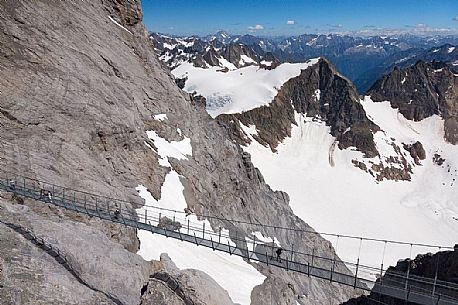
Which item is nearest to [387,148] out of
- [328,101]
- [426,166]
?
[426,166]

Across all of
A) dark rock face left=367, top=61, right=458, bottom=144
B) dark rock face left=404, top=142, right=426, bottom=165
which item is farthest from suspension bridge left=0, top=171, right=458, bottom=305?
dark rock face left=367, top=61, right=458, bottom=144

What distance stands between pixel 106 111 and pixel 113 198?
8819 millimetres

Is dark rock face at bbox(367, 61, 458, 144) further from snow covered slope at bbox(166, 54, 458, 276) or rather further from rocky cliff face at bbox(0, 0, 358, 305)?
rocky cliff face at bbox(0, 0, 358, 305)

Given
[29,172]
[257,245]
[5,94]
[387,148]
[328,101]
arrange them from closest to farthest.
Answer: [29,172]
[5,94]
[257,245]
[387,148]
[328,101]

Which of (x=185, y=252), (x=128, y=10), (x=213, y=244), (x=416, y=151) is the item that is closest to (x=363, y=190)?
Answer: (x=416, y=151)

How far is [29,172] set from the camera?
25.1 meters

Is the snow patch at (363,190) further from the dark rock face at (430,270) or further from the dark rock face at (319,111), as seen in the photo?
the dark rock face at (430,270)

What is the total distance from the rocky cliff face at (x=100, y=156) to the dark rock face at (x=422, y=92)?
10825 centimetres

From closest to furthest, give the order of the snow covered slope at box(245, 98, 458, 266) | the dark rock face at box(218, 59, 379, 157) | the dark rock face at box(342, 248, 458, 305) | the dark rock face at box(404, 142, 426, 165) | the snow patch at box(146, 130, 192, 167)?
1. the dark rock face at box(342, 248, 458, 305)
2. the snow patch at box(146, 130, 192, 167)
3. the snow covered slope at box(245, 98, 458, 266)
4. the dark rock face at box(218, 59, 379, 157)
5. the dark rock face at box(404, 142, 426, 165)

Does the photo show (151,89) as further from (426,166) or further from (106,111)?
(426,166)

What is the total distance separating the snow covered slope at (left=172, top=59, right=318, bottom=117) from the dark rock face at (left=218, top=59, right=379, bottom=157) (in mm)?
3086

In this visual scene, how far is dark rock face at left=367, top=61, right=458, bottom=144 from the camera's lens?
5807 inches

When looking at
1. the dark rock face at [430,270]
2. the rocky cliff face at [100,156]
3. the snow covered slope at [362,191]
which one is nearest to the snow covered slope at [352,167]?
the snow covered slope at [362,191]

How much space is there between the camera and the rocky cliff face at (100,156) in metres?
20.2
